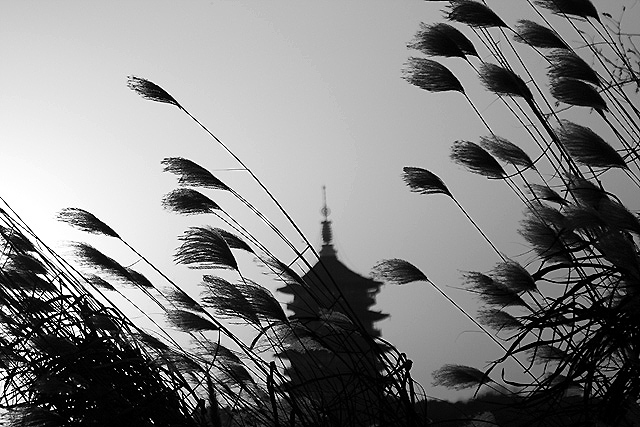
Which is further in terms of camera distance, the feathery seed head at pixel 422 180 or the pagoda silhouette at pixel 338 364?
the feathery seed head at pixel 422 180

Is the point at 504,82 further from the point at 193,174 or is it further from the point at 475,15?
the point at 193,174

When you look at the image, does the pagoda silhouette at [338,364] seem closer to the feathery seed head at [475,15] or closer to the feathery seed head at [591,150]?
the feathery seed head at [591,150]

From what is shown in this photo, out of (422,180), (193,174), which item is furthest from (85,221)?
(422,180)

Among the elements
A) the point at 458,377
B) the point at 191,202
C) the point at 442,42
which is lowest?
the point at 458,377

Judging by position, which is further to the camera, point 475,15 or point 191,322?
point 475,15

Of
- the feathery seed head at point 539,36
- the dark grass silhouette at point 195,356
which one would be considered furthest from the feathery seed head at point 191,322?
the feathery seed head at point 539,36

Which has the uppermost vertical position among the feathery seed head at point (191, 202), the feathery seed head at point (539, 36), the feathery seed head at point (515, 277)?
the feathery seed head at point (539, 36)

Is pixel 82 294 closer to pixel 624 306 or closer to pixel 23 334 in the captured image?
pixel 23 334

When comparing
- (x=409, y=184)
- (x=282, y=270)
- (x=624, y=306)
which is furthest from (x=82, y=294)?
(x=624, y=306)

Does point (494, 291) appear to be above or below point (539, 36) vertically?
below

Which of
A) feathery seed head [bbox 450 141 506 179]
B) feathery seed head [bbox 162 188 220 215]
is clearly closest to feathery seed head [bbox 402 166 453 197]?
feathery seed head [bbox 450 141 506 179]

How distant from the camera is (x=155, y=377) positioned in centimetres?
169

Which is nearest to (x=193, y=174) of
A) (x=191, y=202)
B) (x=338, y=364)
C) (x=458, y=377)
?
(x=191, y=202)

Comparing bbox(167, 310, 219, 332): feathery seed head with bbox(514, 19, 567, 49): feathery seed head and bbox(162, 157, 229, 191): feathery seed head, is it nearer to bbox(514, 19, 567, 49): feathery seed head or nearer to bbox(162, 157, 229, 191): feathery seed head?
bbox(162, 157, 229, 191): feathery seed head
